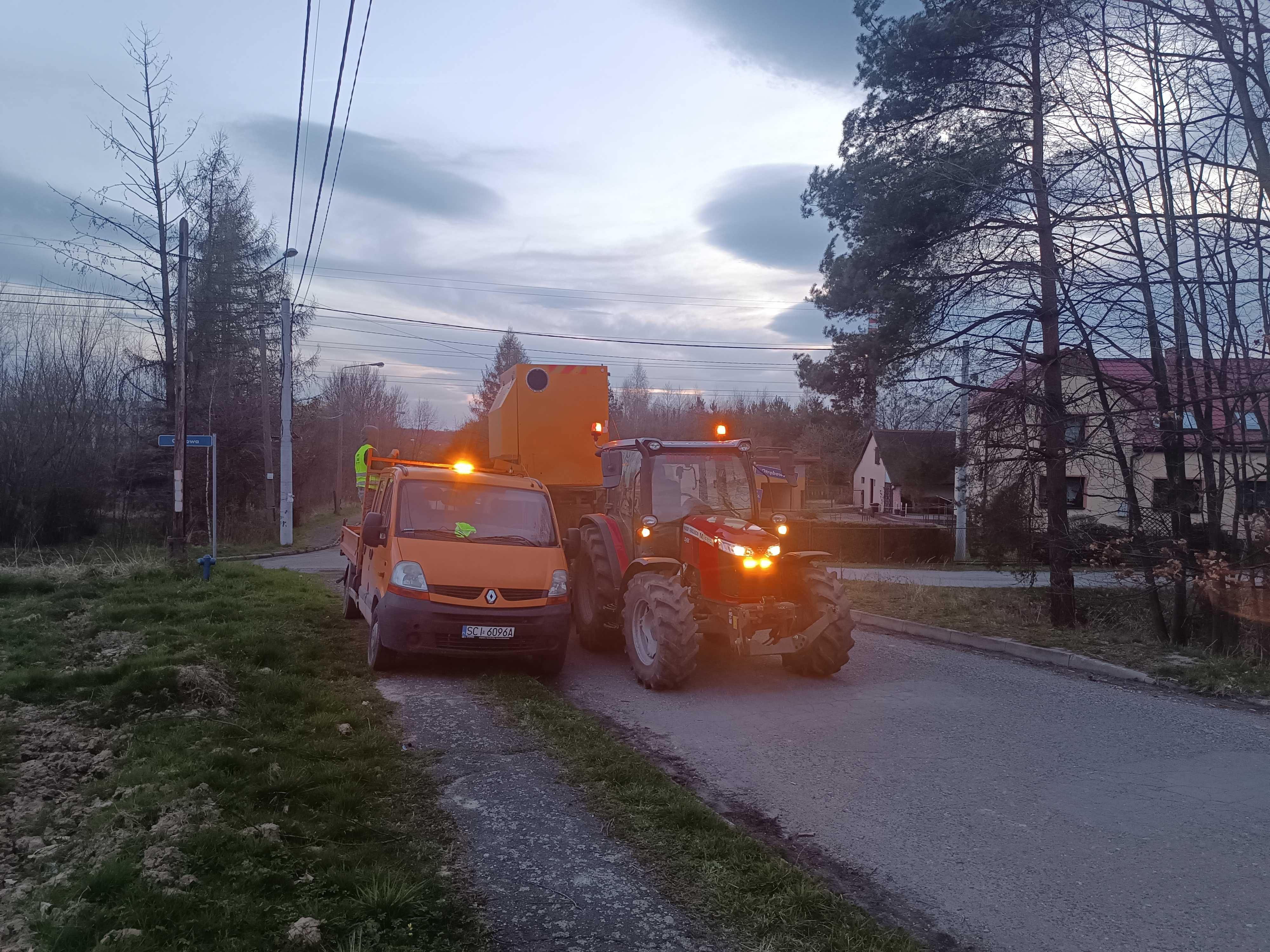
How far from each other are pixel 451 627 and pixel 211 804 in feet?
12.7

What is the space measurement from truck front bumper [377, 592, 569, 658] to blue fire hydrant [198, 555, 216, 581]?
6657 millimetres

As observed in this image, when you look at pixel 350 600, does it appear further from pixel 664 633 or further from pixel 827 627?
pixel 827 627

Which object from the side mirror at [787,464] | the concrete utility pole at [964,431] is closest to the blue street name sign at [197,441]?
the side mirror at [787,464]

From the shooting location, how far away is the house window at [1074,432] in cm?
1269

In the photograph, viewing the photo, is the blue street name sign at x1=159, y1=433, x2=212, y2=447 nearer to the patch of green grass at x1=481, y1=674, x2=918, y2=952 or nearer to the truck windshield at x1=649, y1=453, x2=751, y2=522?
the truck windshield at x1=649, y1=453, x2=751, y2=522

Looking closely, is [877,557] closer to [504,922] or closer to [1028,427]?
[1028,427]

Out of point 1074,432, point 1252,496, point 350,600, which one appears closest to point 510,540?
point 350,600

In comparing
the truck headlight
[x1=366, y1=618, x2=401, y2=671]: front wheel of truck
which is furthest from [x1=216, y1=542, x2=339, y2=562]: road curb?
the truck headlight

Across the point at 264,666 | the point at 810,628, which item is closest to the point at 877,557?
the point at 810,628

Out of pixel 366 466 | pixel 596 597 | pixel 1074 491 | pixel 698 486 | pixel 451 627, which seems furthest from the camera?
pixel 1074 491

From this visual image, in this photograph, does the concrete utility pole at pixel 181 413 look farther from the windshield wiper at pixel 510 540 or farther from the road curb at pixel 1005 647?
the road curb at pixel 1005 647

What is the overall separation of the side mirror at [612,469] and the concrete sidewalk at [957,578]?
8.63m

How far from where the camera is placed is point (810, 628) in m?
8.63

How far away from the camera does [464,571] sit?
8.77 metres
